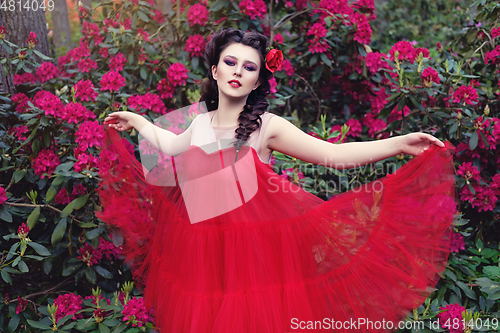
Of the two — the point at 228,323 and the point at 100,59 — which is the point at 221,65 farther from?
the point at 100,59

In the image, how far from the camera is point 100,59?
2.85 m

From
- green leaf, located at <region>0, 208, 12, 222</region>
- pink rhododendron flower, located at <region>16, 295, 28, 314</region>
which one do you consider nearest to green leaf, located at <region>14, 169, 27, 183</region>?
green leaf, located at <region>0, 208, 12, 222</region>

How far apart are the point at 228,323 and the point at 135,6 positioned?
2450 millimetres

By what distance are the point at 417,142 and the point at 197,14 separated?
6.08 feet

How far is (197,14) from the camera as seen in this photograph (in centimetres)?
271

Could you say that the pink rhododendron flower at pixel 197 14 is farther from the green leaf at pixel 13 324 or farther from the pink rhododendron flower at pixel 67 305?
the green leaf at pixel 13 324

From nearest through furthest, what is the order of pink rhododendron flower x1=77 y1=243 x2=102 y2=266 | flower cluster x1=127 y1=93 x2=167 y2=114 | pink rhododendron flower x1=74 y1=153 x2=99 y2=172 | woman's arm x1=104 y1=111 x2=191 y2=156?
woman's arm x1=104 y1=111 x2=191 y2=156 → pink rhododendron flower x1=74 y1=153 x2=99 y2=172 → pink rhododendron flower x1=77 y1=243 x2=102 y2=266 → flower cluster x1=127 y1=93 x2=167 y2=114

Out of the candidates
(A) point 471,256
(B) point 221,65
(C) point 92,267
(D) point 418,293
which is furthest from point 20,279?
(A) point 471,256

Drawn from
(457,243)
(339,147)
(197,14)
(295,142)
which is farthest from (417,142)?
(197,14)

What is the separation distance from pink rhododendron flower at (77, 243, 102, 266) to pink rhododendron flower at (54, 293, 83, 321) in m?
0.19

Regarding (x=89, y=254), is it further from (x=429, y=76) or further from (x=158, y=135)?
(x=429, y=76)

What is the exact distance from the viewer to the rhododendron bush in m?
2.01

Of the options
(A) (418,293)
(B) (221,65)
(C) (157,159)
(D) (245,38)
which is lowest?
(A) (418,293)

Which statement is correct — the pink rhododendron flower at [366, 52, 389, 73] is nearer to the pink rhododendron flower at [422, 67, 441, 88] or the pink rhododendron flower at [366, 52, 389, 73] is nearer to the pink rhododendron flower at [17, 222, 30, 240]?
the pink rhododendron flower at [422, 67, 441, 88]
